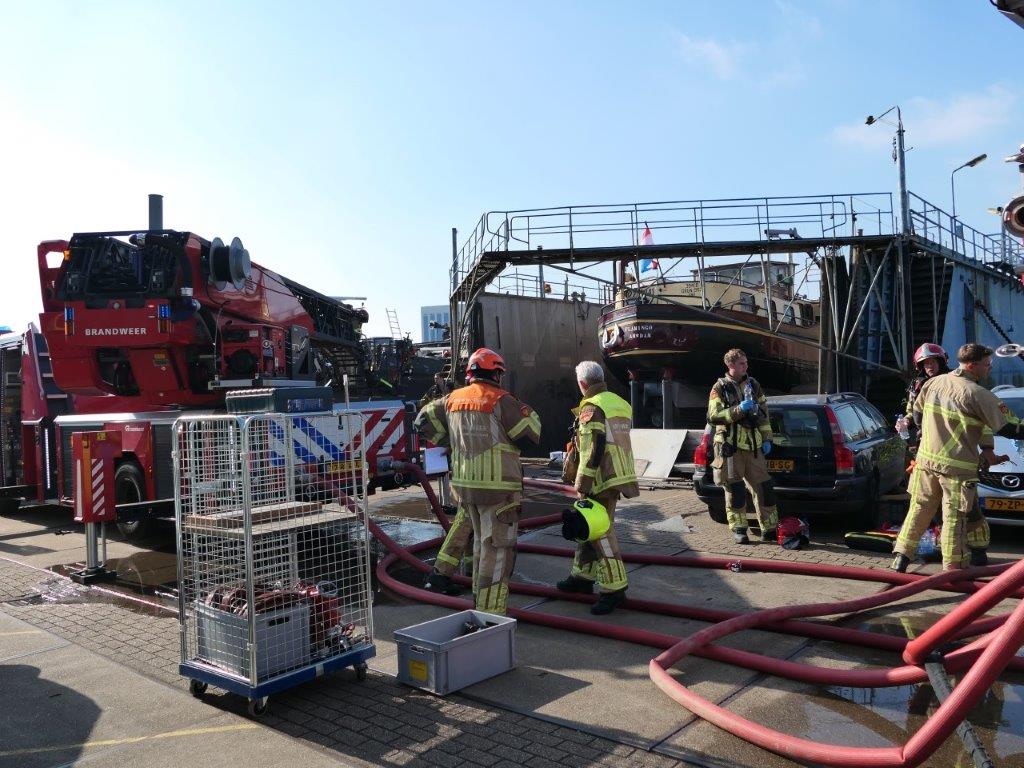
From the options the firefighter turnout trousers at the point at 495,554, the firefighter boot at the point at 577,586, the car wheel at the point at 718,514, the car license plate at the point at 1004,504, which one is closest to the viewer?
the firefighter turnout trousers at the point at 495,554

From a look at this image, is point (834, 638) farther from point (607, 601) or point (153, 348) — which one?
point (153, 348)

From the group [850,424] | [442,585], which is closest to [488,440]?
[442,585]

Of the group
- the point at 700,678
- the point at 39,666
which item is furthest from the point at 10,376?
the point at 700,678

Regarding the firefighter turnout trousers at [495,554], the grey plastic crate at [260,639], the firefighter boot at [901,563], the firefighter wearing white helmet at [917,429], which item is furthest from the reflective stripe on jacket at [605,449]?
the firefighter wearing white helmet at [917,429]

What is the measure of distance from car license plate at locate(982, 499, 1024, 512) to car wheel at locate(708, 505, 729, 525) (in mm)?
2567

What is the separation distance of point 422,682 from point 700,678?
152cm

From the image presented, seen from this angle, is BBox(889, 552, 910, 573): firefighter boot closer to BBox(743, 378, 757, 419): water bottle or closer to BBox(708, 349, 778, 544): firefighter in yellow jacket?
BBox(708, 349, 778, 544): firefighter in yellow jacket

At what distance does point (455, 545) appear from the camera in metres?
6.11

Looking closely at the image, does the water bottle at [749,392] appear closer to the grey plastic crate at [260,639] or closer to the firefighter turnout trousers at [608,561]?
the firefighter turnout trousers at [608,561]

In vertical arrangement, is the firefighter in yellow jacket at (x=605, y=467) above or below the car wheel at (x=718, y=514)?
above

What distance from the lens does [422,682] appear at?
14.1 feet

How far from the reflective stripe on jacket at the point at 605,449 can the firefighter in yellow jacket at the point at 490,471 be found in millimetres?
448

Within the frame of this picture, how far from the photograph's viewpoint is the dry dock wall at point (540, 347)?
20.8 m

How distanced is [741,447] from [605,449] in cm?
252
